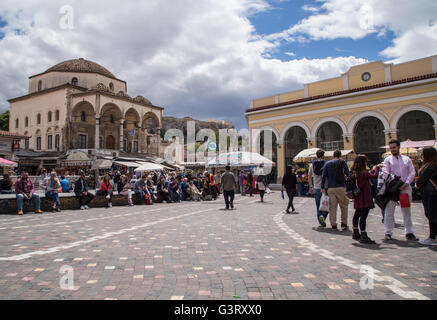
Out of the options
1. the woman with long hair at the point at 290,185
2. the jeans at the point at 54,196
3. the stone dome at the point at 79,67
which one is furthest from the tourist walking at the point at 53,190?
the stone dome at the point at 79,67

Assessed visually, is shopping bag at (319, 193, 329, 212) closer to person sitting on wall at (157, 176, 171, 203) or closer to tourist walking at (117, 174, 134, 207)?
tourist walking at (117, 174, 134, 207)

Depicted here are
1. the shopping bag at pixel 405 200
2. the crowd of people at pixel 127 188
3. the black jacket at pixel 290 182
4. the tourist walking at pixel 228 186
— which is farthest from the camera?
the tourist walking at pixel 228 186

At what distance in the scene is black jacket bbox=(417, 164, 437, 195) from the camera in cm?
550

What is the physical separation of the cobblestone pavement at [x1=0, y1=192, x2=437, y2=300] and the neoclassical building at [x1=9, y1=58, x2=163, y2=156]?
1174 inches

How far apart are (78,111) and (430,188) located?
38.5 meters

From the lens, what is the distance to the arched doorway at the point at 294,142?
28641mm

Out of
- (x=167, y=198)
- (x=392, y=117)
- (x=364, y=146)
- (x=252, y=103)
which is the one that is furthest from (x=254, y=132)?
(x=167, y=198)

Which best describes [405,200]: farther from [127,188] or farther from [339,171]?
[127,188]

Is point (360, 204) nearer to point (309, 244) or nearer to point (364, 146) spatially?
point (309, 244)

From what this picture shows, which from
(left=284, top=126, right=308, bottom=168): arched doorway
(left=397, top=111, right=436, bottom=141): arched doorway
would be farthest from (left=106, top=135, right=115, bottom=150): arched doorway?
(left=397, top=111, right=436, bottom=141): arched doorway

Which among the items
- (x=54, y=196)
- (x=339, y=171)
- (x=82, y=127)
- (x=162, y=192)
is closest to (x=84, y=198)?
(x=54, y=196)

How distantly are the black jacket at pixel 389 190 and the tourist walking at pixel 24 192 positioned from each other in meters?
11.7

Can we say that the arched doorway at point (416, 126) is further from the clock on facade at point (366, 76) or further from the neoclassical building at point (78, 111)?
the neoclassical building at point (78, 111)
